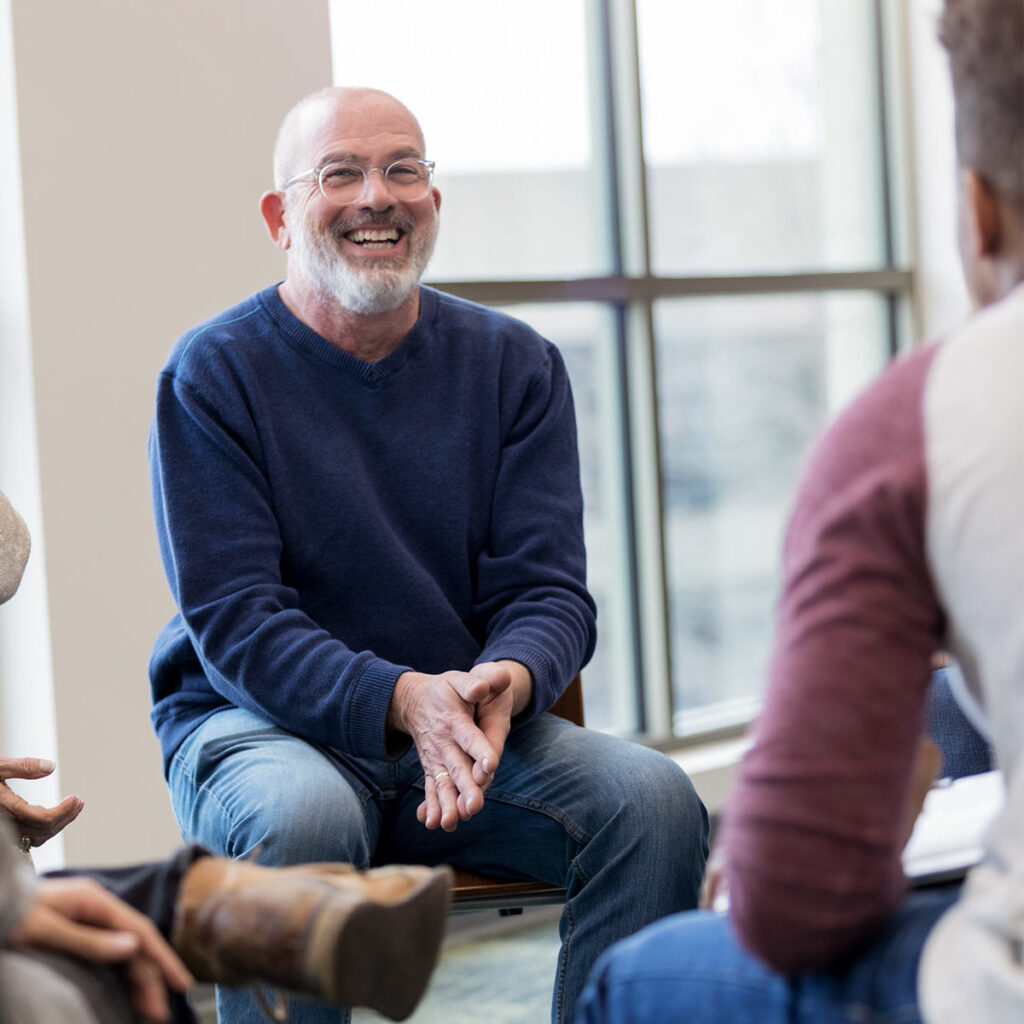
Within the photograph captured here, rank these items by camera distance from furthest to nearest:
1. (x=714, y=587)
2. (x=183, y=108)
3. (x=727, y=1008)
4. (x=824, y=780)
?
(x=714, y=587)
(x=183, y=108)
(x=727, y=1008)
(x=824, y=780)

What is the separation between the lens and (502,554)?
2.00m

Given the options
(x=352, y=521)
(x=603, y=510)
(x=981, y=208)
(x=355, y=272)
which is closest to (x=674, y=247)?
(x=603, y=510)

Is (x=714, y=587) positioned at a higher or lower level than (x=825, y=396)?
lower

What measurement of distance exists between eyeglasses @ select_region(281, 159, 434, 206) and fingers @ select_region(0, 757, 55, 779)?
3.05 ft

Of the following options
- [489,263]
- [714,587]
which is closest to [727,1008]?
[489,263]

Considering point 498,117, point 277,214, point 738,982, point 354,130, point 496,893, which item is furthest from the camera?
point 498,117

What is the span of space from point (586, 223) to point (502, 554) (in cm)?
186

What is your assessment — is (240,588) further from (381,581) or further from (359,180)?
(359,180)

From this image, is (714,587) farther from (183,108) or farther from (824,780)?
(824,780)

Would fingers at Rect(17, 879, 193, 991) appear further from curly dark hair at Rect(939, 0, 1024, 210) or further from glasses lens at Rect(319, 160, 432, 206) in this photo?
glasses lens at Rect(319, 160, 432, 206)

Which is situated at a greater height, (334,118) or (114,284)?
(334,118)

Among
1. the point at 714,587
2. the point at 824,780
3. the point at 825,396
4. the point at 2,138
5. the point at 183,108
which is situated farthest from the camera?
the point at 825,396

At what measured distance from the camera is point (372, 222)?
6.71 ft

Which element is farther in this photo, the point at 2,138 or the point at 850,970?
the point at 2,138
